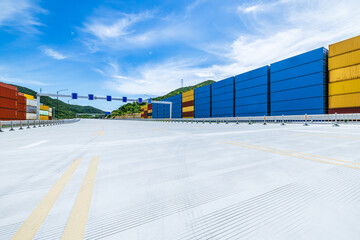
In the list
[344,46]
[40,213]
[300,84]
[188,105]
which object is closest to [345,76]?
[344,46]

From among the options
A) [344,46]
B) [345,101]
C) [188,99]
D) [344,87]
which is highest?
[344,46]

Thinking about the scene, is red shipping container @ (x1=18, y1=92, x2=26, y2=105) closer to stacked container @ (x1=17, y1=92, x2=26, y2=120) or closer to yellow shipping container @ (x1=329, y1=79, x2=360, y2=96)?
stacked container @ (x1=17, y1=92, x2=26, y2=120)

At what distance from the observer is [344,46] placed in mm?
27172

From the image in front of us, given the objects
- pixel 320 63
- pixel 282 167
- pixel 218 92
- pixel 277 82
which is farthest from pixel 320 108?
pixel 282 167

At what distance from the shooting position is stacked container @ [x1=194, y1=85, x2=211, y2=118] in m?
57.4

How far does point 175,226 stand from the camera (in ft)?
4.95

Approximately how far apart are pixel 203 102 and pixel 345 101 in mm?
37589

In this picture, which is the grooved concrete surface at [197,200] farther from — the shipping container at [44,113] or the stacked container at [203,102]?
the shipping container at [44,113]

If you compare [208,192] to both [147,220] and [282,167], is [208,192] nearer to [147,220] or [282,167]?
[147,220]

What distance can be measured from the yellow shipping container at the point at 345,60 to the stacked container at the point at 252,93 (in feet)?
39.6

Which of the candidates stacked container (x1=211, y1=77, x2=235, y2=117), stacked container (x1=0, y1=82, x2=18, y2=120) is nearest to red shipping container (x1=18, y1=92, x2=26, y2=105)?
stacked container (x1=0, y1=82, x2=18, y2=120)

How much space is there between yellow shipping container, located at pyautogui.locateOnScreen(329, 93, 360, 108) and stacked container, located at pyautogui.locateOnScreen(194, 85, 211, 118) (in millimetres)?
32840

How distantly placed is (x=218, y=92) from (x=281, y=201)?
53.2m

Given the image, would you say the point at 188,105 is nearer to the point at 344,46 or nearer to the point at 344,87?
the point at 344,87
